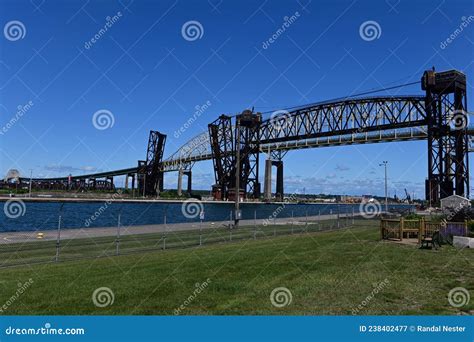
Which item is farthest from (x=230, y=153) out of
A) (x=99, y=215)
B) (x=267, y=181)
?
(x=99, y=215)

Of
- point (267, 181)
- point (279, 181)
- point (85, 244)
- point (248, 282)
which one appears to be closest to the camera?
point (248, 282)

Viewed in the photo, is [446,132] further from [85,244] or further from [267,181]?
[267,181]

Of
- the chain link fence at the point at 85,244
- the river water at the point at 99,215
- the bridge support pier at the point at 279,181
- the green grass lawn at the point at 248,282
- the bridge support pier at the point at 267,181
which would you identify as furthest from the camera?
the bridge support pier at the point at 279,181

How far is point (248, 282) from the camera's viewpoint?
1074 centimetres

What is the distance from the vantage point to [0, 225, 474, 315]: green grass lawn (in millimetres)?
8633

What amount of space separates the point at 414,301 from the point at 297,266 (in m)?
4.44

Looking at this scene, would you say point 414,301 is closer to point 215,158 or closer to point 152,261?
point 152,261

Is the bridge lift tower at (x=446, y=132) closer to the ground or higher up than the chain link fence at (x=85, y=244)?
higher up

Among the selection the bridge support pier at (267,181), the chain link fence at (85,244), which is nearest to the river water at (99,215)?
the chain link fence at (85,244)

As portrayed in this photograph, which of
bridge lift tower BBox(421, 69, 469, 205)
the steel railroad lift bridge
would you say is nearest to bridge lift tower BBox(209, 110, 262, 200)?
the steel railroad lift bridge

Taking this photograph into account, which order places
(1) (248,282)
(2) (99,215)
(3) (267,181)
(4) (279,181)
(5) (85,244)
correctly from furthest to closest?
(4) (279,181) → (3) (267,181) → (2) (99,215) → (5) (85,244) → (1) (248,282)

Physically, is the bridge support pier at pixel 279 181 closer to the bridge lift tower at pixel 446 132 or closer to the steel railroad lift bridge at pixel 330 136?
the steel railroad lift bridge at pixel 330 136

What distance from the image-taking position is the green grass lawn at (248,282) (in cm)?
863

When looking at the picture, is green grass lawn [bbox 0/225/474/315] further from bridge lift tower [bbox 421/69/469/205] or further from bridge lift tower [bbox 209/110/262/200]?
bridge lift tower [bbox 209/110/262/200]
